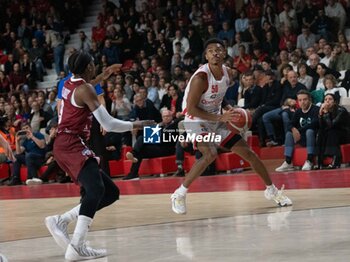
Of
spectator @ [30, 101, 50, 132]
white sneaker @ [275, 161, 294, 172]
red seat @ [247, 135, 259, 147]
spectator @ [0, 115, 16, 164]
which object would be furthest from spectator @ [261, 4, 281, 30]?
spectator @ [0, 115, 16, 164]

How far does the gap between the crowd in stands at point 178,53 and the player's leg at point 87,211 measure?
755 cm

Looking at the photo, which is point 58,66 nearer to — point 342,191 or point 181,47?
point 181,47

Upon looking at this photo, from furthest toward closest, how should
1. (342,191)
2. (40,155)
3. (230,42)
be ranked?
(230,42) < (40,155) < (342,191)

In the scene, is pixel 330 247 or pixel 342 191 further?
pixel 342 191

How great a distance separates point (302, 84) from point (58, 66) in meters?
8.70

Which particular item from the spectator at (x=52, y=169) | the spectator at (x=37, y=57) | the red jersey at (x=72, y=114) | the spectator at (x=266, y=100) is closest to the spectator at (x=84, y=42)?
the spectator at (x=37, y=57)

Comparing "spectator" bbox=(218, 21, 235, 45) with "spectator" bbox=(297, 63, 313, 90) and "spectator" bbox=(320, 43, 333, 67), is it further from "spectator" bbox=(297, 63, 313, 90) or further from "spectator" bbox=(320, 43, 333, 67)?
"spectator" bbox=(297, 63, 313, 90)

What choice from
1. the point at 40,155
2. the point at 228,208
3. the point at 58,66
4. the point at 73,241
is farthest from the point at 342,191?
the point at 58,66

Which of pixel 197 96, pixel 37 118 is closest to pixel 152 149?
pixel 37 118

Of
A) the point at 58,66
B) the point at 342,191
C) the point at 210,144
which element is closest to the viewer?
the point at 210,144

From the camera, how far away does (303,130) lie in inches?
549

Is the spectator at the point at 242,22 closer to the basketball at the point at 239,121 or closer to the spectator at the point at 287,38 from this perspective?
the spectator at the point at 287,38

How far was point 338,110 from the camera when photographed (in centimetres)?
1355

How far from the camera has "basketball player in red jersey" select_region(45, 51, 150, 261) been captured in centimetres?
651
